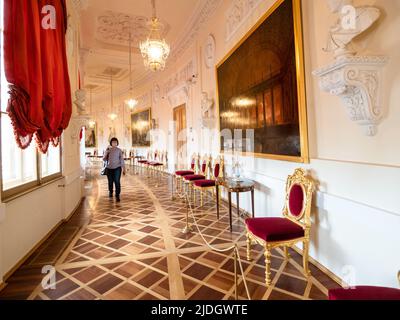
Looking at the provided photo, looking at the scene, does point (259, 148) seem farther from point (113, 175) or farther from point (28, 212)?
point (113, 175)

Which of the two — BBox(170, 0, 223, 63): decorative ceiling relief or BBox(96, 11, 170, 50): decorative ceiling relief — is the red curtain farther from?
BBox(96, 11, 170, 50): decorative ceiling relief

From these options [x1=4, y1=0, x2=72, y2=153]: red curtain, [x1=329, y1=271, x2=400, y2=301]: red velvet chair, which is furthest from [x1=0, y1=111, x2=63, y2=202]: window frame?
[x1=329, y1=271, x2=400, y2=301]: red velvet chair

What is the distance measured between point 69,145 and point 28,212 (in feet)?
7.31

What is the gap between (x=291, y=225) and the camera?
2609 millimetres

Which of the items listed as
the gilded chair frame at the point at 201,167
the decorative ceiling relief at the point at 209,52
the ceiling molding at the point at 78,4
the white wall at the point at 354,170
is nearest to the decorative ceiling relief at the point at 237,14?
the decorative ceiling relief at the point at 209,52

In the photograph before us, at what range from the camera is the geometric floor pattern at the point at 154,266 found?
7.57 ft

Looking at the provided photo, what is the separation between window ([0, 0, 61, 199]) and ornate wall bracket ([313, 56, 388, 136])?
3.29 metres

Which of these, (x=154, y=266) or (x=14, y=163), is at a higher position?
(x=14, y=163)

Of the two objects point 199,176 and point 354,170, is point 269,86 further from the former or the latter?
point 199,176

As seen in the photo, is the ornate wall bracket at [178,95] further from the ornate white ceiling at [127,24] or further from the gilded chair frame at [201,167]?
the gilded chair frame at [201,167]

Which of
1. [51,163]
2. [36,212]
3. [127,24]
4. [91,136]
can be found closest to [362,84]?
[36,212]

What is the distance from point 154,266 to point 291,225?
170 centimetres

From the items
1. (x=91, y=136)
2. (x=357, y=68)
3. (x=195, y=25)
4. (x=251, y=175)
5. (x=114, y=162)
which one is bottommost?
(x=251, y=175)
